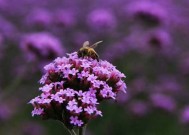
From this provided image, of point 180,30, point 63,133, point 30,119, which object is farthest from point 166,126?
point 180,30

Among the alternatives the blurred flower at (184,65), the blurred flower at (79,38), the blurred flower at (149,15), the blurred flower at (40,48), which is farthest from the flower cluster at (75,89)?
the blurred flower at (79,38)

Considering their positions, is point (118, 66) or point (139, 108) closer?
point (139, 108)

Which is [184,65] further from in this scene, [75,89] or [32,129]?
[75,89]

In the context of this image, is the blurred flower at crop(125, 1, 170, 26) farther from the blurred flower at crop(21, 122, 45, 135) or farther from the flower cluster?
the flower cluster

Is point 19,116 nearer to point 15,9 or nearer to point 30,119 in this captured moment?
point 30,119

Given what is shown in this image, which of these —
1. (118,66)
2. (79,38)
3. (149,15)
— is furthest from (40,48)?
(79,38)

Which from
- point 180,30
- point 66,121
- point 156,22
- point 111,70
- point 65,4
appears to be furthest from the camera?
point 65,4

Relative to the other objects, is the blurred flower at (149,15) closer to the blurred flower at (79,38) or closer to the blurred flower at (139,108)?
the blurred flower at (139,108)
